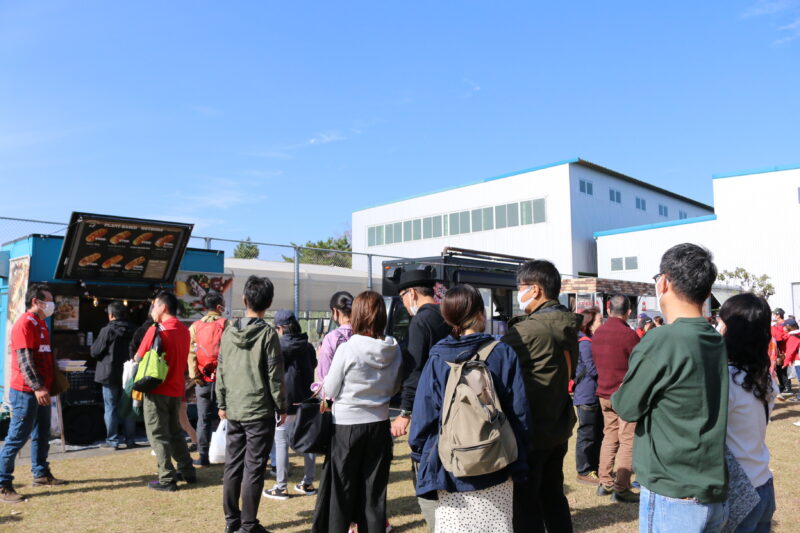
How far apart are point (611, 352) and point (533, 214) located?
91.5ft

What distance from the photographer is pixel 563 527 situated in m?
3.65

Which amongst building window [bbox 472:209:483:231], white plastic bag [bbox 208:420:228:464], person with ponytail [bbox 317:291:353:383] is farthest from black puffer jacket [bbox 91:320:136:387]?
building window [bbox 472:209:483:231]

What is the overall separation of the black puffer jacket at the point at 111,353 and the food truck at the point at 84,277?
0.84ft

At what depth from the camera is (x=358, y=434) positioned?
385 centimetres

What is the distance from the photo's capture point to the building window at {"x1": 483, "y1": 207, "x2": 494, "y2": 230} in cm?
3466

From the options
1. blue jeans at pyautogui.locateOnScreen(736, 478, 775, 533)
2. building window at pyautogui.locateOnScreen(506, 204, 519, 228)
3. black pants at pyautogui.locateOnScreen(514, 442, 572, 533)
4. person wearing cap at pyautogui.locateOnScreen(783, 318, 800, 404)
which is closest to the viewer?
blue jeans at pyautogui.locateOnScreen(736, 478, 775, 533)

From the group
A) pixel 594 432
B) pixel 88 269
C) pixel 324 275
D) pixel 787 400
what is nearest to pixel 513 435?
pixel 594 432

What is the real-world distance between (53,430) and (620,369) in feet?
23.6

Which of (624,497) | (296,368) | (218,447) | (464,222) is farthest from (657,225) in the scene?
(218,447)

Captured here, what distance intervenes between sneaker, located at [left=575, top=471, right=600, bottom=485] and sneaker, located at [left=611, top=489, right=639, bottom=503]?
473 millimetres

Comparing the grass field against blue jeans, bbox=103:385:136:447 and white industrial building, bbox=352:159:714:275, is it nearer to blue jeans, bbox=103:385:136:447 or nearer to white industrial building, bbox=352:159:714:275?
blue jeans, bbox=103:385:136:447

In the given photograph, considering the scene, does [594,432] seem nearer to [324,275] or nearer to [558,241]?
[324,275]

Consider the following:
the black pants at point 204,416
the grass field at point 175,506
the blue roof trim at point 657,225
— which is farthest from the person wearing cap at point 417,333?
the blue roof trim at point 657,225

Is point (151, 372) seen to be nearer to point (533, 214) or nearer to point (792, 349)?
point (792, 349)
